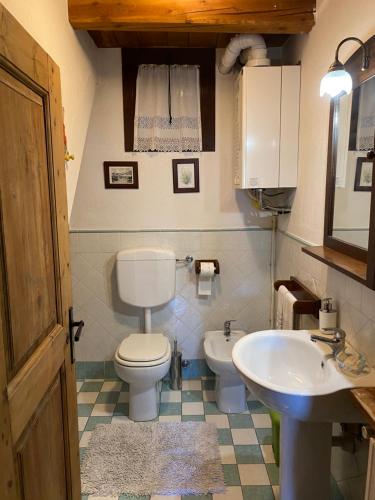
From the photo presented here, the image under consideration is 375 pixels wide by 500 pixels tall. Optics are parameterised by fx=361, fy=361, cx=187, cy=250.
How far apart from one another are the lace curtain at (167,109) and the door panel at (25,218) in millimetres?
1482

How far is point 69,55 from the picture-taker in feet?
5.75

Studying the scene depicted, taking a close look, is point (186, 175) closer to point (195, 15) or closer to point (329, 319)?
point (195, 15)

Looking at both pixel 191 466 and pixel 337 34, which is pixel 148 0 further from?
pixel 191 466

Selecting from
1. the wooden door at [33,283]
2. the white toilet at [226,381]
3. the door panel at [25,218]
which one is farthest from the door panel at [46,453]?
the white toilet at [226,381]

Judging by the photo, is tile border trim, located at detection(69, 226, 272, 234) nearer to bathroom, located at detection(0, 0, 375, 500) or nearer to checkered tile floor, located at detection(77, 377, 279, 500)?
bathroom, located at detection(0, 0, 375, 500)

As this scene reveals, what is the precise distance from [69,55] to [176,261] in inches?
58.3

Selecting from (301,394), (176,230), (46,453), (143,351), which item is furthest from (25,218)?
(176,230)

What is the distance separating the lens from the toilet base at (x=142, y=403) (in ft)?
7.58

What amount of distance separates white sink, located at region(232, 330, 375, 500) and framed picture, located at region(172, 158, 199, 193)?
1.35 m

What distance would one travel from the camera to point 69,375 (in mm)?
1354

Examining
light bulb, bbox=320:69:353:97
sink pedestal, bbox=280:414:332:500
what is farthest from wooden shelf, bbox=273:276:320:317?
light bulb, bbox=320:69:353:97

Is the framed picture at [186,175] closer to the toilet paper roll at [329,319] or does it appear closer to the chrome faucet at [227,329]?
the chrome faucet at [227,329]

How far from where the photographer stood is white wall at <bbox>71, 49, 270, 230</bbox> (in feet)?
8.32

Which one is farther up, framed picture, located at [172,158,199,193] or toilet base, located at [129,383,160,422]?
framed picture, located at [172,158,199,193]
